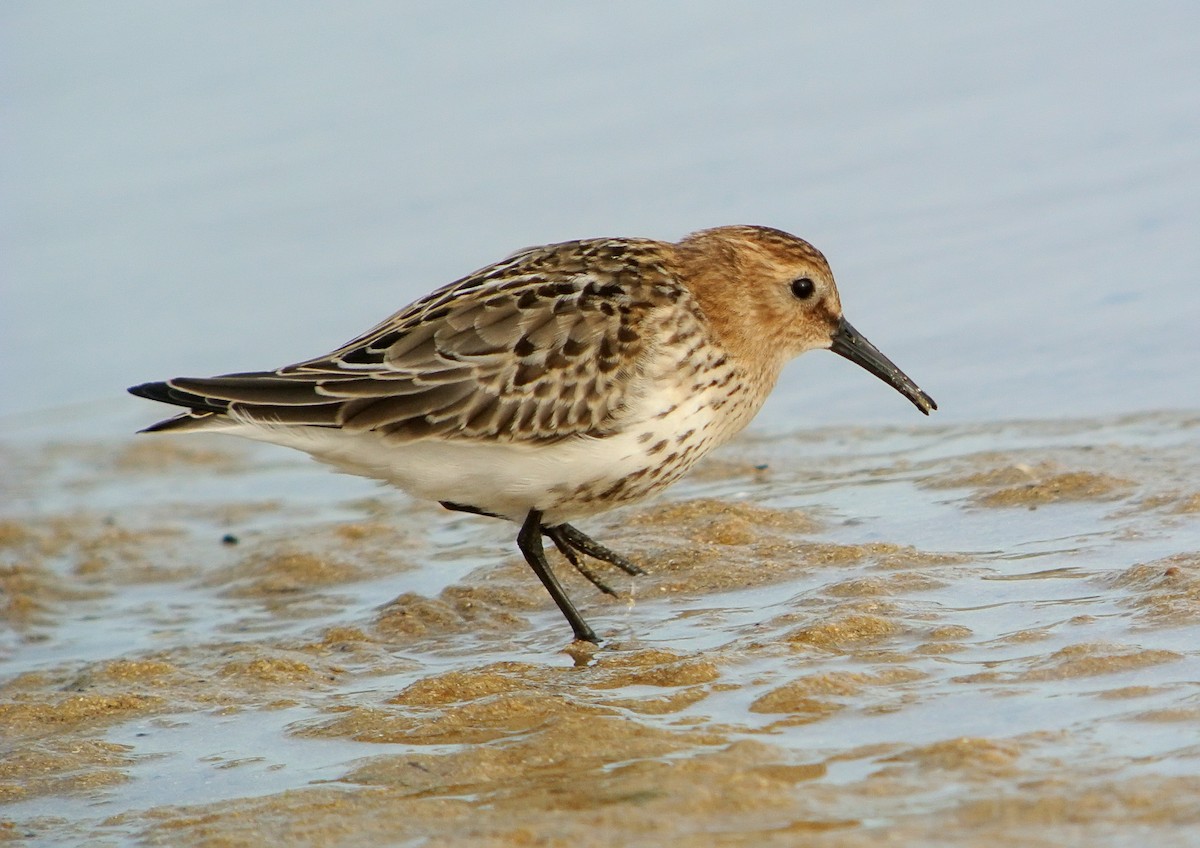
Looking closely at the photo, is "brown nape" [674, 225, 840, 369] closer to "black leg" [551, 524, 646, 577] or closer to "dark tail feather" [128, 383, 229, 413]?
"black leg" [551, 524, 646, 577]

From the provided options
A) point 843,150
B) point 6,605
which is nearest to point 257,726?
point 6,605

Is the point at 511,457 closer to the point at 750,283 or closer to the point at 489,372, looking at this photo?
the point at 489,372

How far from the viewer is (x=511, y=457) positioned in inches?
234

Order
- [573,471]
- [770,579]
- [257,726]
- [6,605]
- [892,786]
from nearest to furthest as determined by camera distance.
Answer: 1. [892,786]
2. [257,726]
3. [573,471]
4. [770,579]
5. [6,605]

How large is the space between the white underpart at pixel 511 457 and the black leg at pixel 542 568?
0.06 metres

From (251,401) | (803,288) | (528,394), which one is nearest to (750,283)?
(803,288)

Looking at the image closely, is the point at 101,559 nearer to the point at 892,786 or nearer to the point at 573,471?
the point at 573,471

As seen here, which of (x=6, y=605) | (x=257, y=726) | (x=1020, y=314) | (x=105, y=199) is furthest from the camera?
(x=105, y=199)

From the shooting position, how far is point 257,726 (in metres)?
5.44

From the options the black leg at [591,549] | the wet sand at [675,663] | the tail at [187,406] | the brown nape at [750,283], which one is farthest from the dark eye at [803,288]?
the tail at [187,406]

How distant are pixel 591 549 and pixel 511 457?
2.50 ft

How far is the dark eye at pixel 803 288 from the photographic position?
651cm

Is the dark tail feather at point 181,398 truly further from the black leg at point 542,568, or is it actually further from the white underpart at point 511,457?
the black leg at point 542,568

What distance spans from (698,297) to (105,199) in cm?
721
